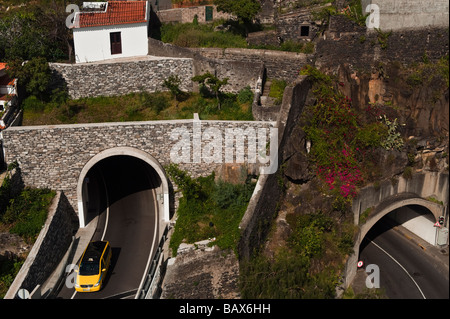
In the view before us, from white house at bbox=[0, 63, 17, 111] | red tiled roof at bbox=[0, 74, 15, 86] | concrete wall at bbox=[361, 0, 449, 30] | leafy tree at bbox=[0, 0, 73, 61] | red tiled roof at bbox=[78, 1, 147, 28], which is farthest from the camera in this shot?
red tiled roof at bbox=[78, 1, 147, 28]

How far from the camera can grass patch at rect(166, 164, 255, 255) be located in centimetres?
2694

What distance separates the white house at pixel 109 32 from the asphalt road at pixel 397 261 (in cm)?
1872

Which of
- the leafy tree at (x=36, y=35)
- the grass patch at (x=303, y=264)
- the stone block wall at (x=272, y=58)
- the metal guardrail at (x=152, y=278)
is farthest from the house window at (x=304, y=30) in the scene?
the metal guardrail at (x=152, y=278)

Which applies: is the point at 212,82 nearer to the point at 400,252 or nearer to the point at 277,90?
the point at 277,90

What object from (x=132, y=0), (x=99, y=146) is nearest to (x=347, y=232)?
(x=99, y=146)

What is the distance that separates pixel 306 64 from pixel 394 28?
5.44 metres

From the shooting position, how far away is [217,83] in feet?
105

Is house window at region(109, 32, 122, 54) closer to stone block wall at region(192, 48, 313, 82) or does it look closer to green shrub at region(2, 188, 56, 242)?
stone block wall at region(192, 48, 313, 82)

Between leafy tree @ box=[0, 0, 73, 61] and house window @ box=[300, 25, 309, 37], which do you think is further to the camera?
house window @ box=[300, 25, 309, 37]

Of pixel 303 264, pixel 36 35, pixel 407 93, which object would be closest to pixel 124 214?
pixel 303 264

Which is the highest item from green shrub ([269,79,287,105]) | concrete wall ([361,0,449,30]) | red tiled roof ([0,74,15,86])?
concrete wall ([361,0,449,30])

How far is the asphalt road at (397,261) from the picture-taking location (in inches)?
1049

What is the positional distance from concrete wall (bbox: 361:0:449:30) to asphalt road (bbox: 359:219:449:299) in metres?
12.1

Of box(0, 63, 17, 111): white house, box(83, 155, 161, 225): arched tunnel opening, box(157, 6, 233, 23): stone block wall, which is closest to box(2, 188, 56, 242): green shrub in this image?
box(83, 155, 161, 225): arched tunnel opening
